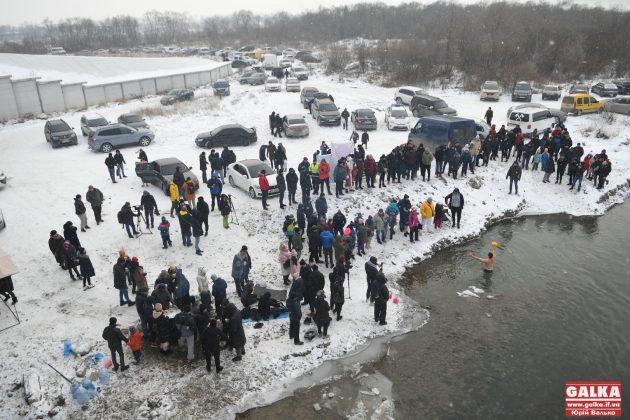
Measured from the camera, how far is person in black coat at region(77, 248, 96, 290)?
41.5ft

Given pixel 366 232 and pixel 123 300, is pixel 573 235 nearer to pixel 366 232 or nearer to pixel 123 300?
pixel 366 232

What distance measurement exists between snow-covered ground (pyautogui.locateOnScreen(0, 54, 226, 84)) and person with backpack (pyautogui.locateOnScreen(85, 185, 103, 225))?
143 feet

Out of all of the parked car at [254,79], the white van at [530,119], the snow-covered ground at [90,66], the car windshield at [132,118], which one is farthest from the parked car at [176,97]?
the white van at [530,119]

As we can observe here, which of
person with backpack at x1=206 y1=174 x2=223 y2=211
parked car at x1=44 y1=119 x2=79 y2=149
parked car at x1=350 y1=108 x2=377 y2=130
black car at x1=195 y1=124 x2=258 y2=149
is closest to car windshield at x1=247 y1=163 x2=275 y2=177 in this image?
person with backpack at x1=206 y1=174 x2=223 y2=211

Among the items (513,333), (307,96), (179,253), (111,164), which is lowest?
(513,333)

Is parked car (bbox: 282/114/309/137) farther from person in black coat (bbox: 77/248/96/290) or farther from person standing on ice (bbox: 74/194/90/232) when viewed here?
person in black coat (bbox: 77/248/96/290)

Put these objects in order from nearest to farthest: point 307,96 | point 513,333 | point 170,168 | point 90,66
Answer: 1. point 513,333
2. point 170,168
3. point 307,96
4. point 90,66

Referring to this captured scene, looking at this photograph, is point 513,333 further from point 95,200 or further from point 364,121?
point 364,121

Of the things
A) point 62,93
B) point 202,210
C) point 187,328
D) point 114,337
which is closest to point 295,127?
point 202,210

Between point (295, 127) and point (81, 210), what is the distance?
13930 millimetres

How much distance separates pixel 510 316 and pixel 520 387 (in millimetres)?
2826

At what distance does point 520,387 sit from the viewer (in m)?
9.84

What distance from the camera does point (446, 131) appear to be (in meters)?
21.9

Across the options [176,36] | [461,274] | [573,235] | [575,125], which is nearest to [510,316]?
[461,274]
